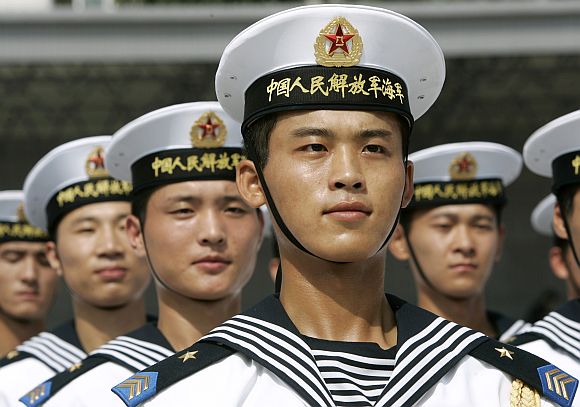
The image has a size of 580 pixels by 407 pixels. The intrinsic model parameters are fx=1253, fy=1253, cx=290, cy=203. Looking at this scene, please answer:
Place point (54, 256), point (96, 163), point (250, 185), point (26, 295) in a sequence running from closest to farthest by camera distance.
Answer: point (250, 185), point (96, 163), point (54, 256), point (26, 295)

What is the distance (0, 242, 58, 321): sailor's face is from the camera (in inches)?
260

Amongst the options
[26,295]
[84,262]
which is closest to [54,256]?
[84,262]

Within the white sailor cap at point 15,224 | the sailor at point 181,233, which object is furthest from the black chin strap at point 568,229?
the white sailor cap at point 15,224

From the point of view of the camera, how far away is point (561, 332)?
14.1ft

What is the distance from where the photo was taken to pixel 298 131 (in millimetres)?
3131

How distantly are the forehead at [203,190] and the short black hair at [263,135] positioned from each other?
113cm

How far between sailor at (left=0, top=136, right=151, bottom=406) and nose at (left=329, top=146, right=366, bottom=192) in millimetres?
2388

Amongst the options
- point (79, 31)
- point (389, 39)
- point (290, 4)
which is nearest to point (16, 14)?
point (79, 31)

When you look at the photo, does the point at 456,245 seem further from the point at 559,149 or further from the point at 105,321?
the point at 105,321

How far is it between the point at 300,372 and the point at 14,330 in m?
4.10

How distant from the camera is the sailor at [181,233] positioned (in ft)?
14.4

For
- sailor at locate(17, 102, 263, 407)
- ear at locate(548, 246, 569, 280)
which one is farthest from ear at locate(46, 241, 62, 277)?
ear at locate(548, 246, 569, 280)

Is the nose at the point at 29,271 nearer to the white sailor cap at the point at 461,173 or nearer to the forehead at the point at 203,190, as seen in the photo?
the white sailor cap at the point at 461,173

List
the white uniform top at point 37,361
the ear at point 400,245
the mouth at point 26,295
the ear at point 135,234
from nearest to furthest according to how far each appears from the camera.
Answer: the ear at point 135,234
the white uniform top at point 37,361
the ear at point 400,245
the mouth at point 26,295
